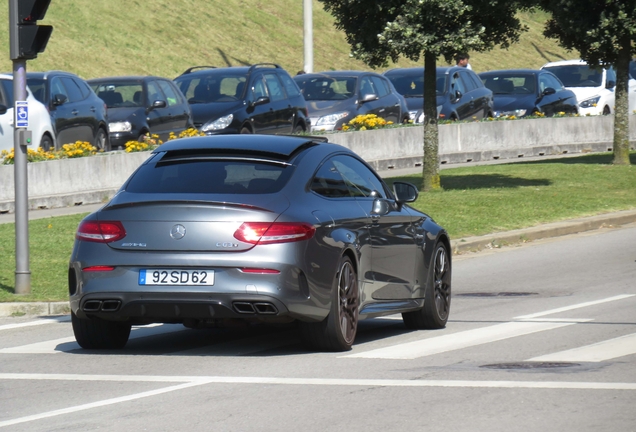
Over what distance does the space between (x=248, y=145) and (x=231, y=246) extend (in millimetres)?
1054

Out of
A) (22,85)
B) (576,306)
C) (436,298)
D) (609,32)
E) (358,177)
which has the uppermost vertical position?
(609,32)

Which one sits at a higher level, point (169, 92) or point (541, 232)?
point (169, 92)

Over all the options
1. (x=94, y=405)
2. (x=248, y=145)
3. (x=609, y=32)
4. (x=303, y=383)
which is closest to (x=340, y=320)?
(x=303, y=383)

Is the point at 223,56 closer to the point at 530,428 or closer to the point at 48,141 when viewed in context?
the point at 48,141

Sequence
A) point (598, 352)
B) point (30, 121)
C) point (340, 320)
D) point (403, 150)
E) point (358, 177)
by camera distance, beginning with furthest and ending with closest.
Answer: point (403, 150) < point (30, 121) < point (358, 177) < point (340, 320) < point (598, 352)

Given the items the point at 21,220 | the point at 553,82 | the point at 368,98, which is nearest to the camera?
the point at 21,220

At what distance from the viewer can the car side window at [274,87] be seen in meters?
26.6

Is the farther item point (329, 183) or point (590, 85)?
point (590, 85)

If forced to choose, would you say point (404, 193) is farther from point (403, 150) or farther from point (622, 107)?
point (403, 150)

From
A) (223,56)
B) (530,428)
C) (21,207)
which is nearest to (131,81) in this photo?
(21,207)

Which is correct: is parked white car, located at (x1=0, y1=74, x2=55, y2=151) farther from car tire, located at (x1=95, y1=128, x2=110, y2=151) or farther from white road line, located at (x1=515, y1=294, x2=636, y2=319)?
white road line, located at (x1=515, y1=294, x2=636, y2=319)

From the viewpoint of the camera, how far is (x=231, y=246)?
8.75 m

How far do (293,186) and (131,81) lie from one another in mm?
17942

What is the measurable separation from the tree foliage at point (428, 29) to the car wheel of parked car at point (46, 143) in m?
5.00
